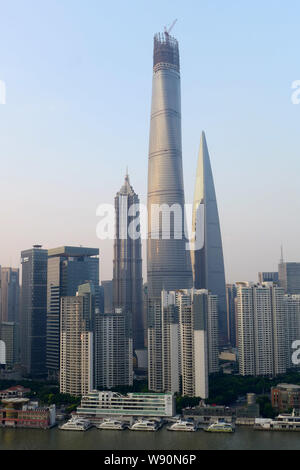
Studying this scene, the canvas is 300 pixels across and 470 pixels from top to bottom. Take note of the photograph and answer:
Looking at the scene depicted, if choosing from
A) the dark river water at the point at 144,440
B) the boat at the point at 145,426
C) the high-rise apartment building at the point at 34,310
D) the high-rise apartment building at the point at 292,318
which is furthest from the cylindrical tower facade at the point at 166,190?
the dark river water at the point at 144,440

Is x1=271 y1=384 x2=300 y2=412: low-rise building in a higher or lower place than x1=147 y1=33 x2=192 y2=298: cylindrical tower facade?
lower

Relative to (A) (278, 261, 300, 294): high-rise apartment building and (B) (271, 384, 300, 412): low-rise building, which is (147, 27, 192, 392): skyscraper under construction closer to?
(A) (278, 261, 300, 294): high-rise apartment building

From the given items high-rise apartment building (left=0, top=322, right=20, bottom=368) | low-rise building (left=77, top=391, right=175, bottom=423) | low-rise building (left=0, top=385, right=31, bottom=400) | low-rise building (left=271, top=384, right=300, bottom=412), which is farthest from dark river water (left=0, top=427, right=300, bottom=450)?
high-rise apartment building (left=0, top=322, right=20, bottom=368)

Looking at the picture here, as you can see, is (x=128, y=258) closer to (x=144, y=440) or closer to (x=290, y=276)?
(x=290, y=276)

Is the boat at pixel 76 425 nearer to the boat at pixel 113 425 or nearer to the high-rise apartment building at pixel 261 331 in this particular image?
the boat at pixel 113 425

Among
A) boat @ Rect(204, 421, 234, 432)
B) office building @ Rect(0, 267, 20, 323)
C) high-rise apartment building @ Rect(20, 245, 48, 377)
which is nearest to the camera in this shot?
boat @ Rect(204, 421, 234, 432)

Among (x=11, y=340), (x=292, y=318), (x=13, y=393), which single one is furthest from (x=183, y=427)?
(x=11, y=340)
